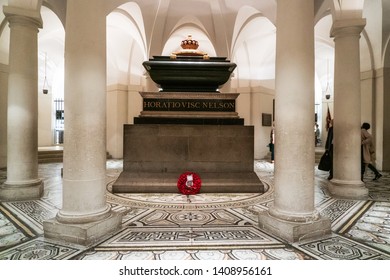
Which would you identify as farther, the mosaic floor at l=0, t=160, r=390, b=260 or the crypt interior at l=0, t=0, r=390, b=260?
the crypt interior at l=0, t=0, r=390, b=260

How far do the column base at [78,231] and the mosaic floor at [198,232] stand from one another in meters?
0.07

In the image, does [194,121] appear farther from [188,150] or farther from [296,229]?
[296,229]

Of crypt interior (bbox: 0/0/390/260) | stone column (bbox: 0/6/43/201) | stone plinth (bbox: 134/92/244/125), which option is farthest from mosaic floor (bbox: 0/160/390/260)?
stone plinth (bbox: 134/92/244/125)

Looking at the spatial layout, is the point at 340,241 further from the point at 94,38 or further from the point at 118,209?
the point at 94,38

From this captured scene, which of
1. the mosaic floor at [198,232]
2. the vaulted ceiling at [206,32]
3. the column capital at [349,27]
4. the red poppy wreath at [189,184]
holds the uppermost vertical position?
the vaulted ceiling at [206,32]

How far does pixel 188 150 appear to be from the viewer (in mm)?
5996

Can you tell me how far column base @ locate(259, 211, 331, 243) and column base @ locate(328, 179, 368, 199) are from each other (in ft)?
7.54

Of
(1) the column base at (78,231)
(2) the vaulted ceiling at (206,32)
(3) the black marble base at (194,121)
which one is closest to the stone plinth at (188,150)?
(3) the black marble base at (194,121)

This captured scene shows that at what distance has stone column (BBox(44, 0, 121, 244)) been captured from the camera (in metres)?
3.00

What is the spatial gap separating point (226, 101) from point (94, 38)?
4021 mm

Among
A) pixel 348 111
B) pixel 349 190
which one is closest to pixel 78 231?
pixel 349 190

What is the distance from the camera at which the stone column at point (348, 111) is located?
5.15 m

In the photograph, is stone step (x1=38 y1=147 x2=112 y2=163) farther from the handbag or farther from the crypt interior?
the handbag

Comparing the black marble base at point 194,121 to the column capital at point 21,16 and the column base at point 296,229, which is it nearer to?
the column capital at point 21,16
